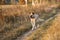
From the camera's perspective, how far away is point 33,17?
2371 millimetres

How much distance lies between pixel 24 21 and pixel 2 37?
353 mm

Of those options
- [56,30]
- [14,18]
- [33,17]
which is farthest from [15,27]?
[56,30]

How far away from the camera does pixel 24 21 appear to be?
2.38 m

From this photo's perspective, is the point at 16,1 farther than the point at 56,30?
Yes

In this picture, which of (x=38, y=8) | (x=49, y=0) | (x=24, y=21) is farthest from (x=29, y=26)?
(x=49, y=0)

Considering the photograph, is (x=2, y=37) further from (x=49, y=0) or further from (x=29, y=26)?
(x=49, y=0)

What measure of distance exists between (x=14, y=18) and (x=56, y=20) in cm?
55

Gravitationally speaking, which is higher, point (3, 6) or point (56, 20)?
point (3, 6)

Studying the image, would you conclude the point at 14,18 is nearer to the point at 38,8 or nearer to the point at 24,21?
the point at 24,21

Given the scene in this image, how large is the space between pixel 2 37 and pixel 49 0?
78cm

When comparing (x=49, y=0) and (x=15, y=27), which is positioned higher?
(x=49, y=0)

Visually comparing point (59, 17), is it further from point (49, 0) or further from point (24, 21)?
point (24, 21)

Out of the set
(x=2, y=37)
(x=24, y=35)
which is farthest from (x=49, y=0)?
(x=2, y=37)

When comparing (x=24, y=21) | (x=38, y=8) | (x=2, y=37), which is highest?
(x=38, y=8)
